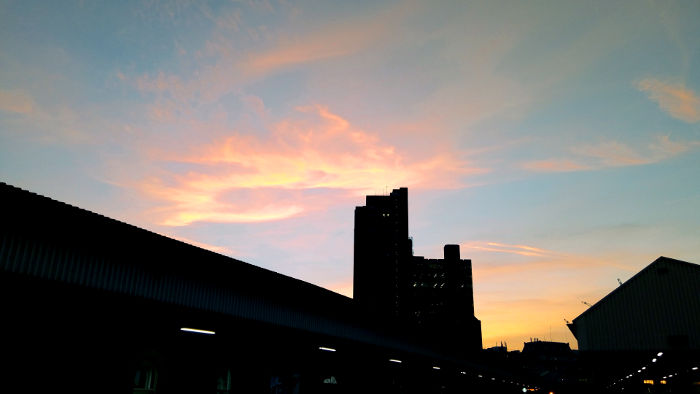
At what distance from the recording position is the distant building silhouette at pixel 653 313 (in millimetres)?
35656

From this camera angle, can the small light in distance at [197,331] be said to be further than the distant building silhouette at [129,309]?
Yes

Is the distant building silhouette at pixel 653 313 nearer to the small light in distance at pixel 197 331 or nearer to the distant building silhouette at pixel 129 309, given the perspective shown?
the distant building silhouette at pixel 129 309

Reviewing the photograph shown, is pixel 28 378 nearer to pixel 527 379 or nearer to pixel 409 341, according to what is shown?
pixel 409 341

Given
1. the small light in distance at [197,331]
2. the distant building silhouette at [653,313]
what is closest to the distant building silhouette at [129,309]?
the small light in distance at [197,331]

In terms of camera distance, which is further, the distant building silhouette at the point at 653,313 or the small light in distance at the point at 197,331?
the distant building silhouette at the point at 653,313

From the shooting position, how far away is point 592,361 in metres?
41.1

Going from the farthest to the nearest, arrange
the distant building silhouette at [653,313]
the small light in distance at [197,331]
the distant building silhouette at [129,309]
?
the distant building silhouette at [653,313], the small light in distance at [197,331], the distant building silhouette at [129,309]

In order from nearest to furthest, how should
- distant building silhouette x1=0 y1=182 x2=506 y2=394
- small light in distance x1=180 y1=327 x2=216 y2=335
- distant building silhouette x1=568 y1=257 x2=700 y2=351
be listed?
distant building silhouette x1=0 y1=182 x2=506 y2=394 < small light in distance x1=180 y1=327 x2=216 y2=335 < distant building silhouette x1=568 y1=257 x2=700 y2=351

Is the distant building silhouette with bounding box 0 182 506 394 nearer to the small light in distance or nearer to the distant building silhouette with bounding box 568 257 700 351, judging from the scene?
the small light in distance

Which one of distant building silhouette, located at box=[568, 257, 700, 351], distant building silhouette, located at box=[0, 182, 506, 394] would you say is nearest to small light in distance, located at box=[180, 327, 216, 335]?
distant building silhouette, located at box=[0, 182, 506, 394]

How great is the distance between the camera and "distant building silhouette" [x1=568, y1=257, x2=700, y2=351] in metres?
35.7

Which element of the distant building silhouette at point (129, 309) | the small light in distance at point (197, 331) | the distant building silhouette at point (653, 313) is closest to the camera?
the distant building silhouette at point (129, 309)

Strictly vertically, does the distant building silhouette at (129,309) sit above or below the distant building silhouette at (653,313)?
below

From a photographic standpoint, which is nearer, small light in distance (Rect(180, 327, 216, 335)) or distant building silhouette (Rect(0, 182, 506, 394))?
distant building silhouette (Rect(0, 182, 506, 394))
